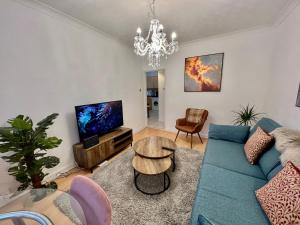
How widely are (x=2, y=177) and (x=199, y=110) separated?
378cm

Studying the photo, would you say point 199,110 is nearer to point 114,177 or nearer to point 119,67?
point 119,67

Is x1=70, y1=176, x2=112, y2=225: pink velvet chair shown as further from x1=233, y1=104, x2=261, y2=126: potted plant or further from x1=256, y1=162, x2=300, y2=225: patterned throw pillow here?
x1=233, y1=104, x2=261, y2=126: potted plant

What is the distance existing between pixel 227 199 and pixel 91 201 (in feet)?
3.64

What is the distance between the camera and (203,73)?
3.49m

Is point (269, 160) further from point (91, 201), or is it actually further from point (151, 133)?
point (151, 133)

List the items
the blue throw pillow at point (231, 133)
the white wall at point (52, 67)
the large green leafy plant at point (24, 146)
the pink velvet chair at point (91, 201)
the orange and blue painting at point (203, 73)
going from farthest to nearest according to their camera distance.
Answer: the orange and blue painting at point (203, 73), the blue throw pillow at point (231, 133), the white wall at point (52, 67), the large green leafy plant at point (24, 146), the pink velvet chair at point (91, 201)

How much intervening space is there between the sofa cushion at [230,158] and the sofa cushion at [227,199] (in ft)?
0.37

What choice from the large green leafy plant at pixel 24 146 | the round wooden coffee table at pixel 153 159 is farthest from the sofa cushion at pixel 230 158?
the large green leafy plant at pixel 24 146

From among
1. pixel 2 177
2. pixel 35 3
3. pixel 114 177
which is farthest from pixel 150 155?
pixel 35 3

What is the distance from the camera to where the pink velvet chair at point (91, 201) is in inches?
31.3

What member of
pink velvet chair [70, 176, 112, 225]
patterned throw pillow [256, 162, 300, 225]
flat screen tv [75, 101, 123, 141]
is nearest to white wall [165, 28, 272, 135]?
flat screen tv [75, 101, 123, 141]

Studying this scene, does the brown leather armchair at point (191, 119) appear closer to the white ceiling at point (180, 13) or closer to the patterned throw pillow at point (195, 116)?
the patterned throw pillow at point (195, 116)

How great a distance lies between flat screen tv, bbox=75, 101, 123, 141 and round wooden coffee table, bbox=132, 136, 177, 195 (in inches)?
36.0

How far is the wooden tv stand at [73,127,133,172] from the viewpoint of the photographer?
7.54 ft
